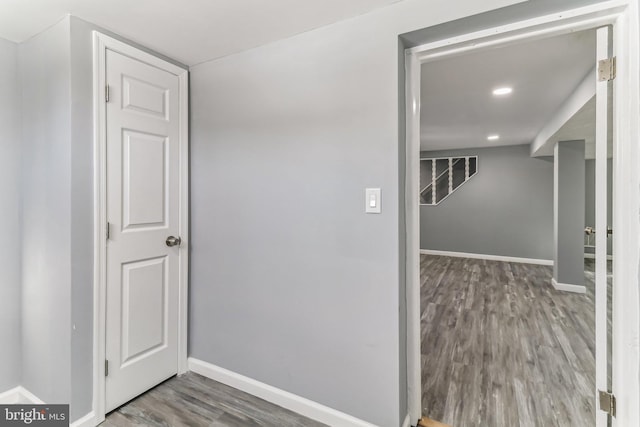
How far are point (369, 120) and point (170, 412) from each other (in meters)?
2.04

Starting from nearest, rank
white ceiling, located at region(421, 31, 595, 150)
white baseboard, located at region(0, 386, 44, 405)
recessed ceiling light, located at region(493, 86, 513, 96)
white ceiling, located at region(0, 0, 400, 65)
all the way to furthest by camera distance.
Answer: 1. white ceiling, located at region(0, 0, 400, 65)
2. white baseboard, located at region(0, 386, 44, 405)
3. white ceiling, located at region(421, 31, 595, 150)
4. recessed ceiling light, located at region(493, 86, 513, 96)

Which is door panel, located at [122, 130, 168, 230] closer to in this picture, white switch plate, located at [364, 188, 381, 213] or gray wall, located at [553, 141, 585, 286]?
white switch plate, located at [364, 188, 381, 213]

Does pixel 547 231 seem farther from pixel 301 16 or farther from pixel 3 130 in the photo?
pixel 3 130

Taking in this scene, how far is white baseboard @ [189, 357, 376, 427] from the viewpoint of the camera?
1705 mm

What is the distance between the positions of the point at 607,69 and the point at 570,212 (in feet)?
12.7

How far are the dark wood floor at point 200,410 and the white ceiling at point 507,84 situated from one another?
2.38 meters

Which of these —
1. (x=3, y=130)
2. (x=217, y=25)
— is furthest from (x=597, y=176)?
(x=3, y=130)

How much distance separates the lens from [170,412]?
1838 millimetres

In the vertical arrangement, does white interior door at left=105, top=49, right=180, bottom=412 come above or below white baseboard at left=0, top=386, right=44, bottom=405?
above

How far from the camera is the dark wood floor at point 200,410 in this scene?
5.75 feet

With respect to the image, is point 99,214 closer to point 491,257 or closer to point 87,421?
point 87,421

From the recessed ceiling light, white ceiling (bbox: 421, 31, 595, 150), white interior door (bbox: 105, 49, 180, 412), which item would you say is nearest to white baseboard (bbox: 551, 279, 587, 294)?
white ceiling (bbox: 421, 31, 595, 150)

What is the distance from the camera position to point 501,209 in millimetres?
6359

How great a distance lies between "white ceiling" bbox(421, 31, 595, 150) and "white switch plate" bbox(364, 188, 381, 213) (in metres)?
0.98
